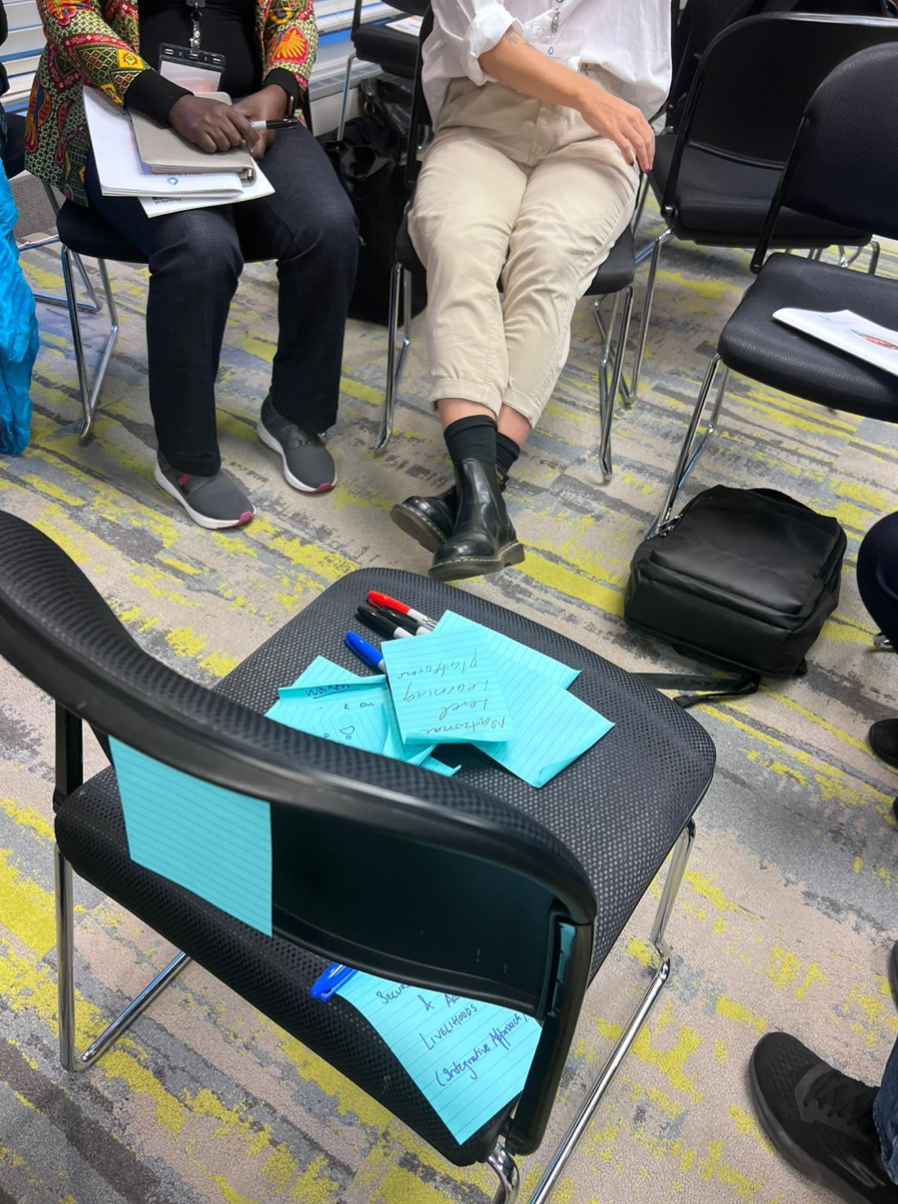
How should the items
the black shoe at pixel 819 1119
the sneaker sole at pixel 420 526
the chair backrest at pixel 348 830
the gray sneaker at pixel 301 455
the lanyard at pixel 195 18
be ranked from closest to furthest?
the chair backrest at pixel 348 830, the black shoe at pixel 819 1119, the sneaker sole at pixel 420 526, the lanyard at pixel 195 18, the gray sneaker at pixel 301 455

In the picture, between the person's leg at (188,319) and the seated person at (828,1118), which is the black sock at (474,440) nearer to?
the person's leg at (188,319)

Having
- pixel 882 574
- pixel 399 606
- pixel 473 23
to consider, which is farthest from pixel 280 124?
pixel 882 574

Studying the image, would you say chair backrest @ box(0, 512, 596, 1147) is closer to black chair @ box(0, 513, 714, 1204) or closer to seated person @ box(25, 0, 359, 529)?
black chair @ box(0, 513, 714, 1204)

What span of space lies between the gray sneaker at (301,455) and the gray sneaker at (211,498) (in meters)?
0.13

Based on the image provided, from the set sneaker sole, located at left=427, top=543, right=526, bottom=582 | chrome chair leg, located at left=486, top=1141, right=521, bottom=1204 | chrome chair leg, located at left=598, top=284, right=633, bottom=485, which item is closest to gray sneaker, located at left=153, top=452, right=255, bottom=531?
sneaker sole, located at left=427, top=543, right=526, bottom=582

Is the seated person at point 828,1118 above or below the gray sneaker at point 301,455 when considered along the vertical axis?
below

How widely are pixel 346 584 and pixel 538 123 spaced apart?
121cm

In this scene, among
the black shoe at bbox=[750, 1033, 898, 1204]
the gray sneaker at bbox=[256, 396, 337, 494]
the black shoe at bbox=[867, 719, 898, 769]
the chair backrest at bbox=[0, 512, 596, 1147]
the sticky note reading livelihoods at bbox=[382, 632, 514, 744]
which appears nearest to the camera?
the chair backrest at bbox=[0, 512, 596, 1147]

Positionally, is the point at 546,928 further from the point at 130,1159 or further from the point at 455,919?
the point at 130,1159

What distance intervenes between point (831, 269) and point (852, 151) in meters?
0.22

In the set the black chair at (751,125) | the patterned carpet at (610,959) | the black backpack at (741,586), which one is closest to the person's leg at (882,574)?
the black backpack at (741,586)

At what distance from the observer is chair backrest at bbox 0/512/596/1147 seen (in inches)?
15.5

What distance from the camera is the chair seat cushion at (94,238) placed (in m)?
1.67

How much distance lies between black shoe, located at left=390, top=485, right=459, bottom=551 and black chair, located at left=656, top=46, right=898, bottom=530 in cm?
Result: 46
